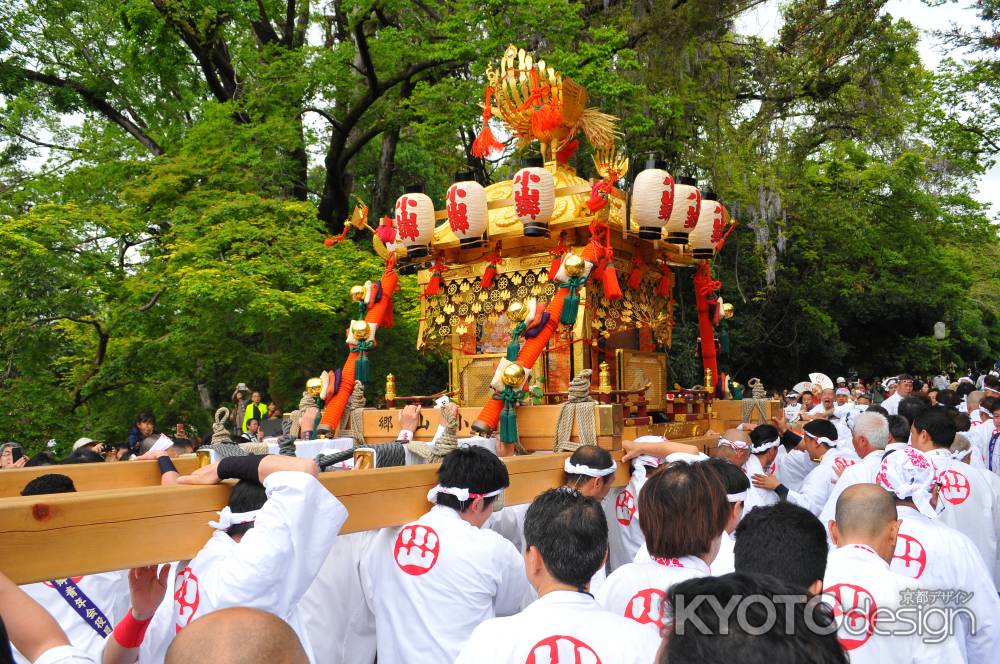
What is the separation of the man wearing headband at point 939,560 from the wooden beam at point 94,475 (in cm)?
352

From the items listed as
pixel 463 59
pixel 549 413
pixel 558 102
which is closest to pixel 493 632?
pixel 549 413

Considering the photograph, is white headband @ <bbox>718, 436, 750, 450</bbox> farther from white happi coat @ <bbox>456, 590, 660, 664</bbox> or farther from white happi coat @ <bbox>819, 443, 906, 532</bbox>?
white happi coat @ <bbox>456, 590, 660, 664</bbox>

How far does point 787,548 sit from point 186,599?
182 cm

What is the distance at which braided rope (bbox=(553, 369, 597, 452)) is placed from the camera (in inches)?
205

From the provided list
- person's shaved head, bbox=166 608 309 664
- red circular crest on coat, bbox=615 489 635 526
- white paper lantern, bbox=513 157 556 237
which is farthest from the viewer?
white paper lantern, bbox=513 157 556 237

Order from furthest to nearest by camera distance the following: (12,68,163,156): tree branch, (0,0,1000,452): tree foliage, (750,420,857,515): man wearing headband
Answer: (12,68,163,156): tree branch < (0,0,1000,452): tree foliage < (750,420,857,515): man wearing headband

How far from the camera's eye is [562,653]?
6.39ft

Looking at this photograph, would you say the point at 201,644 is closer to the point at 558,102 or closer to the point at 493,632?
the point at 493,632

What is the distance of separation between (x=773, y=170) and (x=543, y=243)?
12.3m

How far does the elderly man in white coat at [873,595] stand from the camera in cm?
227

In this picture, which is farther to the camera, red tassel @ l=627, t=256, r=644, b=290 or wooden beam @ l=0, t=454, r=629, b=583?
red tassel @ l=627, t=256, r=644, b=290

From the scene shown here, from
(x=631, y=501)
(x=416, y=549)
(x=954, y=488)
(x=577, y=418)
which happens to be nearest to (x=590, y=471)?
(x=631, y=501)

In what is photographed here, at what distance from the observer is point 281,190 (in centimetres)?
1552

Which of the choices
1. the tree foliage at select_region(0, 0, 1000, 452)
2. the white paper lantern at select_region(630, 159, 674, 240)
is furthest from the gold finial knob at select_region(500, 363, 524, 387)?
the tree foliage at select_region(0, 0, 1000, 452)
